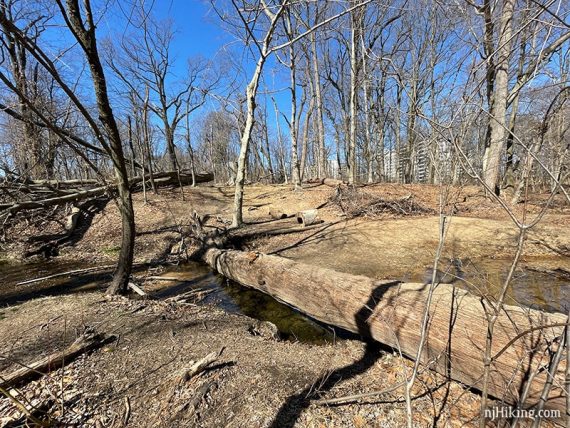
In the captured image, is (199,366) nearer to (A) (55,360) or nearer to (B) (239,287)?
(A) (55,360)

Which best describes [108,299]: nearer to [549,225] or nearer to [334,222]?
[334,222]

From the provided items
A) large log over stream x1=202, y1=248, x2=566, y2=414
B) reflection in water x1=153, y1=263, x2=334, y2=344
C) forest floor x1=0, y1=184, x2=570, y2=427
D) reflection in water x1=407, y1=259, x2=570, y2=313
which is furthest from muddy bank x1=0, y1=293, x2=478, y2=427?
reflection in water x1=407, y1=259, x2=570, y2=313

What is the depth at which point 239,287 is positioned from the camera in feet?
18.7

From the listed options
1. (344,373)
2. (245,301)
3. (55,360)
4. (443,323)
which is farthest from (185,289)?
(443,323)

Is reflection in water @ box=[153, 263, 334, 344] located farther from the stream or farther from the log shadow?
the log shadow

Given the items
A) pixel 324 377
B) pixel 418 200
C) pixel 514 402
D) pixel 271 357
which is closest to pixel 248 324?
pixel 271 357

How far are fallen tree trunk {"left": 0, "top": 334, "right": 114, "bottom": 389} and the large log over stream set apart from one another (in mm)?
2550

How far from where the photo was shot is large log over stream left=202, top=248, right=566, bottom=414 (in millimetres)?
2033

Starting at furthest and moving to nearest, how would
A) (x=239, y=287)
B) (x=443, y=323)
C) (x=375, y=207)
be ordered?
(x=375, y=207)
(x=239, y=287)
(x=443, y=323)

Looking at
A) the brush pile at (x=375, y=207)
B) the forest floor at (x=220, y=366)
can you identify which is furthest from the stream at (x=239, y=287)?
the brush pile at (x=375, y=207)

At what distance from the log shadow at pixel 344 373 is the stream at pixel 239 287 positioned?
0.55 meters

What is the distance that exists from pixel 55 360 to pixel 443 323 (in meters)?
3.58

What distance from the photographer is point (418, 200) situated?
11.6 meters

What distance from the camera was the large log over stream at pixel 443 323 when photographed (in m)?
2.03
